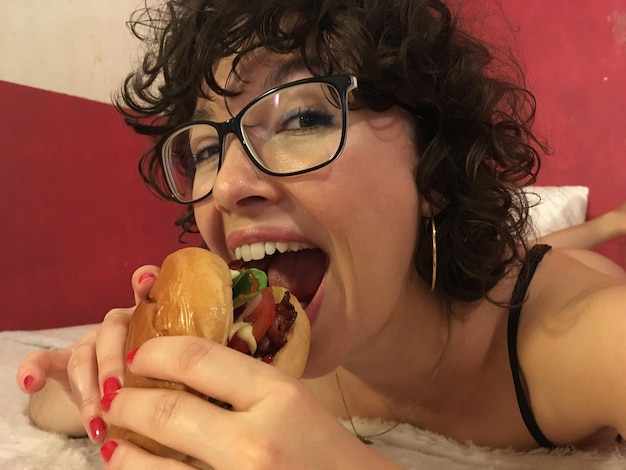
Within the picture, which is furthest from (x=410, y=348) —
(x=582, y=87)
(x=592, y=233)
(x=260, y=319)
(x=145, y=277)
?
(x=582, y=87)

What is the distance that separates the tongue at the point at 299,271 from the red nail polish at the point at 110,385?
339mm

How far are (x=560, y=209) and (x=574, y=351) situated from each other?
1.29 meters

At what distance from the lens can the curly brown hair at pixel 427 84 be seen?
873 mm

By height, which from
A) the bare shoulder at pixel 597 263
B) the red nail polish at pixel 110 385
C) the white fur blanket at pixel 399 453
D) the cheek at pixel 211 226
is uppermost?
the cheek at pixel 211 226

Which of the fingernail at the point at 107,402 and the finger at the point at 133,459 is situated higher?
the fingernail at the point at 107,402

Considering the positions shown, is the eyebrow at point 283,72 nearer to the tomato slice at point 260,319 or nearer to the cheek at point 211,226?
the cheek at point 211,226

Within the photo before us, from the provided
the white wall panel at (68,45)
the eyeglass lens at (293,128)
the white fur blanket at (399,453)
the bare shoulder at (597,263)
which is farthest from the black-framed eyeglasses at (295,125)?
the white wall panel at (68,45)

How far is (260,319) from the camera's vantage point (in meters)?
0.75

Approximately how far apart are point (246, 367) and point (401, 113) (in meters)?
0.55

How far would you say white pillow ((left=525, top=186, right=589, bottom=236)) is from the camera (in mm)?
2004

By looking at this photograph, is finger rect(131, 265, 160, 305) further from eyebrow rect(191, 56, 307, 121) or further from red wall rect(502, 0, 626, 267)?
red wall rect(502, 0, 626, 267)

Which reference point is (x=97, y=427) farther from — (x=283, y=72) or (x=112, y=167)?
(x=112, y=167)

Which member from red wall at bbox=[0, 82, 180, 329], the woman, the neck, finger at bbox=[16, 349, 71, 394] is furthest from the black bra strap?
red wall at bbox=[0, 82, 180, 329]

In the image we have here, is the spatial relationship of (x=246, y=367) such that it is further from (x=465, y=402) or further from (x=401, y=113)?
(x=465, y=402)
